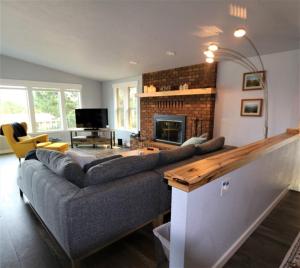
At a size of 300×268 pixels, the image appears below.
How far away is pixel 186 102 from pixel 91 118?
11.2ft

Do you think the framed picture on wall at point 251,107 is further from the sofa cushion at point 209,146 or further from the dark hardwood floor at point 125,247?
the dark hardwood floor at point 125,247

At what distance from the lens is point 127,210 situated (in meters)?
1.69

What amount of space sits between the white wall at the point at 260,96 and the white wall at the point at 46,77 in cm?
493

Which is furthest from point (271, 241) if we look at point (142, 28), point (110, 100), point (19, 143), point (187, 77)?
point (110, 100)

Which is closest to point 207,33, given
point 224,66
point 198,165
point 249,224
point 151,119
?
point 224,66

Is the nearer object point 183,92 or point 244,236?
point 244,236

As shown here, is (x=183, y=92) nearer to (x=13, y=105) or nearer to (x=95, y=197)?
(x=95, y=197)

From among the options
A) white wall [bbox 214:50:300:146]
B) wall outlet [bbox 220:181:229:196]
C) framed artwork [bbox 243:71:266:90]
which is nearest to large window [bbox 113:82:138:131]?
white wall [bbox 214:50:300:146]

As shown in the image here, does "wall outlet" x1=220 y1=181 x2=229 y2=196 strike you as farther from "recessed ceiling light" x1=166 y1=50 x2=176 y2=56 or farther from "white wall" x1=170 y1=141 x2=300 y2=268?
"recessed ceiling light" x1=166 y1=50 x2=176 y2=56

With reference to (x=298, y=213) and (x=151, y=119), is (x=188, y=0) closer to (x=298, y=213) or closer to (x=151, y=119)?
(x=298, y=213)

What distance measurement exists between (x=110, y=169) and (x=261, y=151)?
4.62ft

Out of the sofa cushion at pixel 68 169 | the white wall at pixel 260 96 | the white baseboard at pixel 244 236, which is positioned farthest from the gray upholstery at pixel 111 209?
the white wall at pixel 260 96

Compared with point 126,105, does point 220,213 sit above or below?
below

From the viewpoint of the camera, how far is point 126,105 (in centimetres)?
658
